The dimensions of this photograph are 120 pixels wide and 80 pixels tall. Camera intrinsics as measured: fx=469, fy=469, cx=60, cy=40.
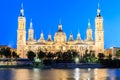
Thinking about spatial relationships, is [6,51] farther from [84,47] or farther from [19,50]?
[84,47]

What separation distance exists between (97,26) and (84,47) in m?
9.58

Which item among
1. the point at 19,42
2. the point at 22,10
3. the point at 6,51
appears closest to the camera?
the point at 6,51

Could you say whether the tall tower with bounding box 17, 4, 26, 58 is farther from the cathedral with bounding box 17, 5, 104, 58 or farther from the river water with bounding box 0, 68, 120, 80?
the river water with bounding box 0, 68, 120, 80

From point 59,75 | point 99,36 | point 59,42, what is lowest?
point 59,75

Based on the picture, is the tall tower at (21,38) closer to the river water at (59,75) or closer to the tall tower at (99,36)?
the tall tower at (99,36)

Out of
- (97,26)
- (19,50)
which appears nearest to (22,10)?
(19,50)

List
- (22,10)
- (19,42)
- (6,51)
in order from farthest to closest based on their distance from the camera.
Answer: (22,10) < (19,42) < (6,51)

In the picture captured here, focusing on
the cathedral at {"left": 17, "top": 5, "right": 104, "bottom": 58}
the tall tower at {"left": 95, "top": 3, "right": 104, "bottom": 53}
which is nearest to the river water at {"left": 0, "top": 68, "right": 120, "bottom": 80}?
the cathedral at {"left": 17, "top": 5, "right": 104, "bottom": 58}

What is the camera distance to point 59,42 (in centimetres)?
18150

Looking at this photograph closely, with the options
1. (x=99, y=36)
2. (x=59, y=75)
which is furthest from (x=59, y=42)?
(x=59, y=75)

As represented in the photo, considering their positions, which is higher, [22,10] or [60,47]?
[22,10]

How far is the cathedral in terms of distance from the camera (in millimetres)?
171500

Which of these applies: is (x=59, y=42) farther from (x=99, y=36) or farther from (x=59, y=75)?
(x=59, y=75)

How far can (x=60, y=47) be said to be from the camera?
180875 mm
